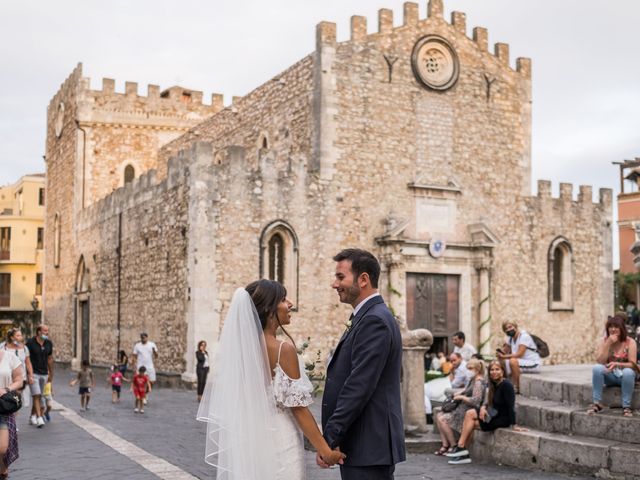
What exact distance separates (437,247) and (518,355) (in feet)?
33.2

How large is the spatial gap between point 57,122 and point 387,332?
32148 mm

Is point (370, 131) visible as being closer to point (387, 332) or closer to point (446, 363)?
point (446, 363)

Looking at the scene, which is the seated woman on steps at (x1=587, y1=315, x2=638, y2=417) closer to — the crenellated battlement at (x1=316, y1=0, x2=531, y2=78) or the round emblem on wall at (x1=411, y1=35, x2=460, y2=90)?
the crenellated battlement at (x1=316, y1=0, x2=531, y2=78)

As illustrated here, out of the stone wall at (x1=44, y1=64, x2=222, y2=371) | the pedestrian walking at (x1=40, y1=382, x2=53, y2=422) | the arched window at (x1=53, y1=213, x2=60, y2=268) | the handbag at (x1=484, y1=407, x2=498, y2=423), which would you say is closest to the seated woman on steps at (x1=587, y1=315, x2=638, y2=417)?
the handbag at (x1=484, y1=407, x2=498, y2=423)

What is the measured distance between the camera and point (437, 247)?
72.4ft

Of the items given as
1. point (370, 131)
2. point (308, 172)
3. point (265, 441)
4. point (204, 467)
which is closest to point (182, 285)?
point (308, 172)

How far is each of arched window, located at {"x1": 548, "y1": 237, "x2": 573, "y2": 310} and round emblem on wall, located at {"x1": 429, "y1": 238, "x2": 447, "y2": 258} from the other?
3.97 meters

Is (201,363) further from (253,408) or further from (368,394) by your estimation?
(368,394)

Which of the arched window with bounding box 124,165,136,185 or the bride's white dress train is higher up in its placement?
the arched window with bounding box 124,165,136,185

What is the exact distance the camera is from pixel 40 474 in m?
9.05

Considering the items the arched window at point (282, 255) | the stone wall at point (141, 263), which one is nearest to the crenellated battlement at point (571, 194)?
the arched window at point (282, 255)

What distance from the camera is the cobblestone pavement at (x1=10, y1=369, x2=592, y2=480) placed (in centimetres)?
915

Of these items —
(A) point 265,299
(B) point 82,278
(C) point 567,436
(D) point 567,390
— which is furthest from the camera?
(B) point 82,278

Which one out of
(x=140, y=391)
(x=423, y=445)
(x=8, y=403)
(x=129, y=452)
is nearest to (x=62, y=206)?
(x=140, y=391)
